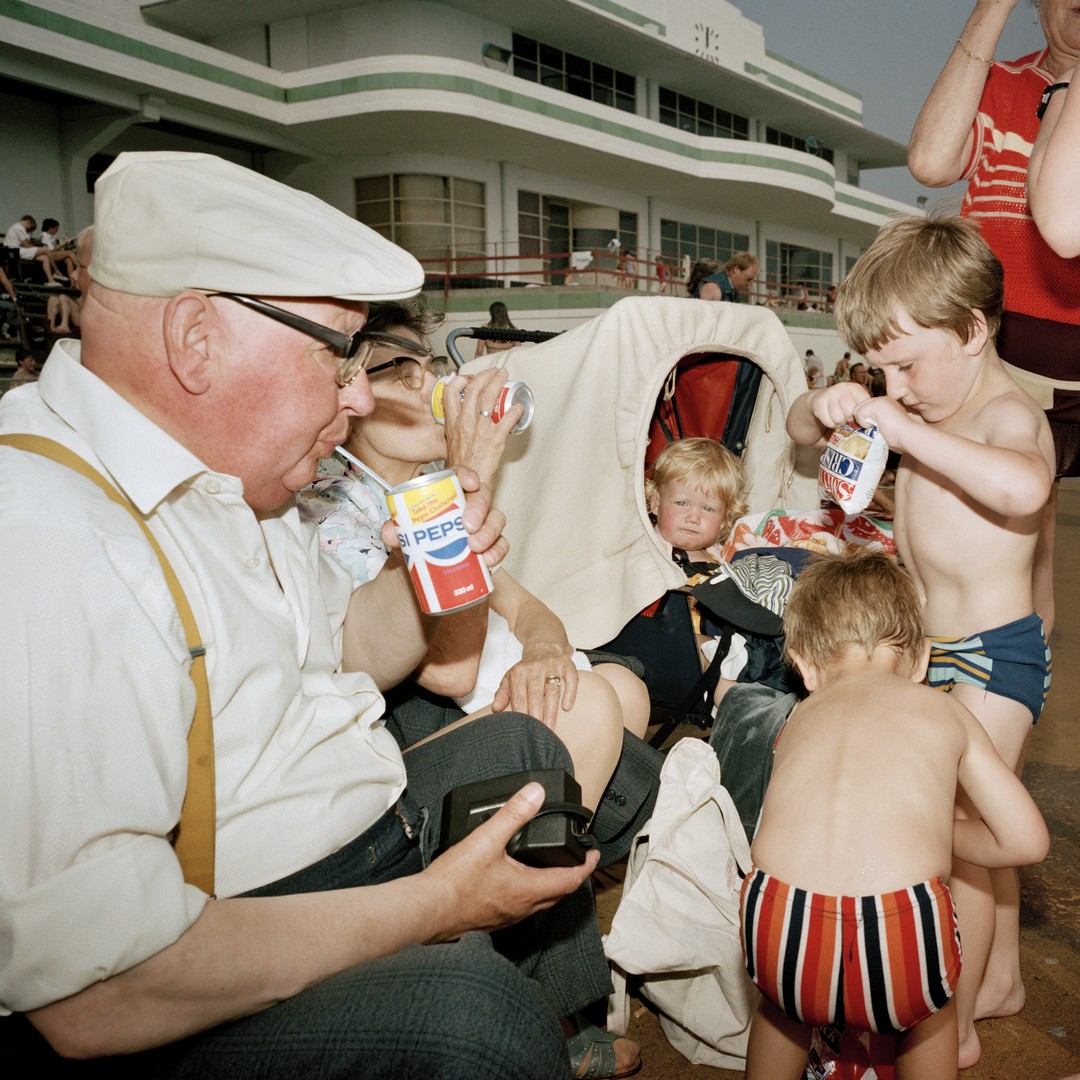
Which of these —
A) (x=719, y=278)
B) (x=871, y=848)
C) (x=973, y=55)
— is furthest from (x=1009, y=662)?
(x=719, y=278)

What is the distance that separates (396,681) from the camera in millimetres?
2045

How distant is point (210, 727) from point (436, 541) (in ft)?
1.61

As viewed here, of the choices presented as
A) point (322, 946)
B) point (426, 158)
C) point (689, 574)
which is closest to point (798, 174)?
point (426, 158)

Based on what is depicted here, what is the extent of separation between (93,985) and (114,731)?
0.30 metres

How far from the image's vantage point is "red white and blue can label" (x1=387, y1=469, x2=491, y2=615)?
1545 mm

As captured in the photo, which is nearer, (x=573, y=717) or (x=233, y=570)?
(x=233, y=570)

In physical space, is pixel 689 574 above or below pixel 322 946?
above

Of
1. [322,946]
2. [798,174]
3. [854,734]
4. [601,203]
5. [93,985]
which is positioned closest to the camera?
[93,985]

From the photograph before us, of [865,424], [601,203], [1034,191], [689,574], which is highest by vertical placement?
[601,203]

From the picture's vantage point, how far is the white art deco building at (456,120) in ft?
58.6

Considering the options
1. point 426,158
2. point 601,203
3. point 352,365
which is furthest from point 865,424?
point 601,203

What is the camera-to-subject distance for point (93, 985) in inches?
41.9

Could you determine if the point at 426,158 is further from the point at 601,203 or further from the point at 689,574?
the point at 689,574

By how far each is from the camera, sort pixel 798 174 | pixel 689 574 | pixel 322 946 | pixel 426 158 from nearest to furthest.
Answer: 1. pixel 322 946
2. pixel 689 574
3. pixel 426 158
4. pixel 798 174
